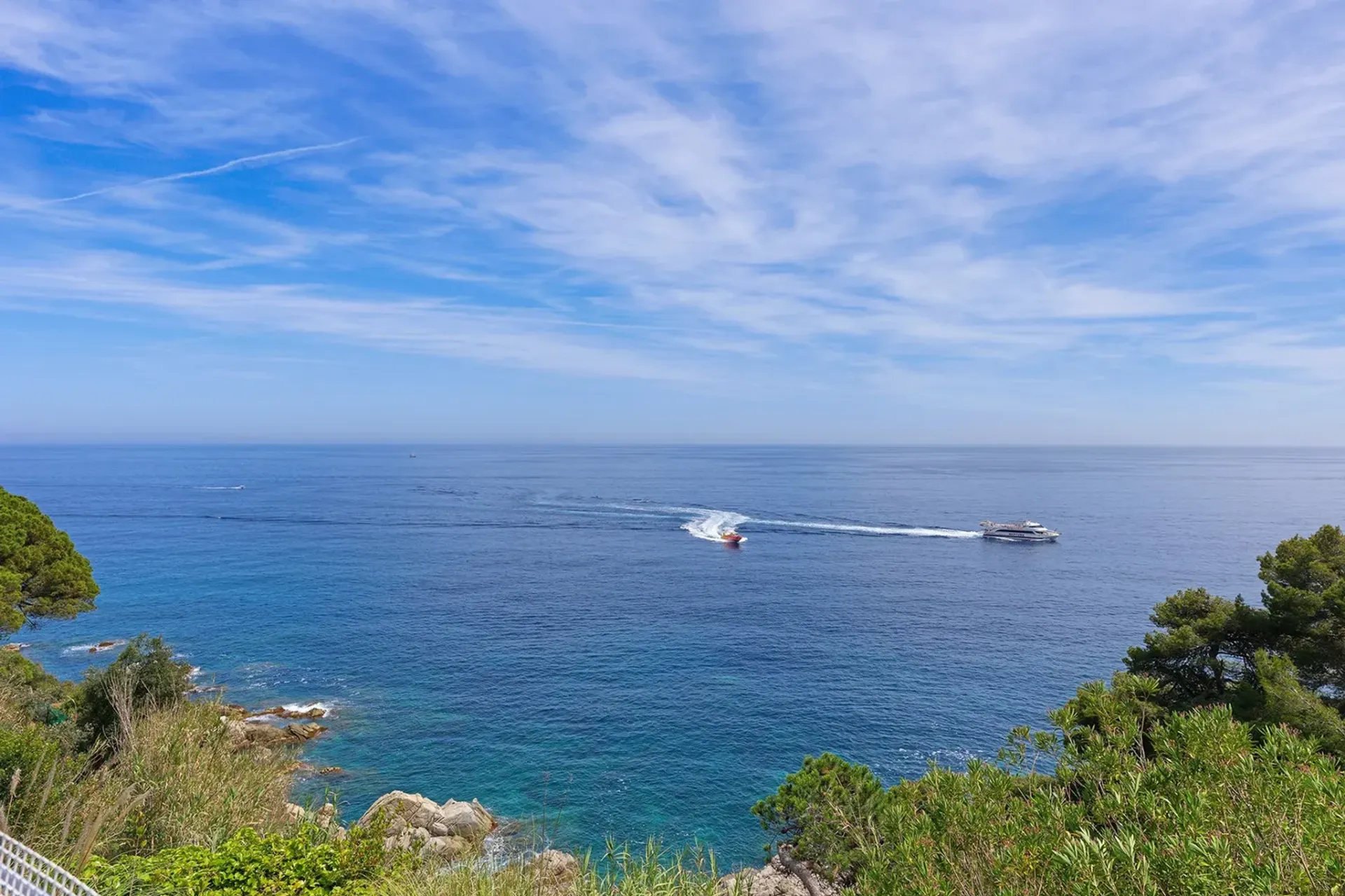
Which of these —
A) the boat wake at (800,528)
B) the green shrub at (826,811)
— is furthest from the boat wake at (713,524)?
the green shrub at (826,811)

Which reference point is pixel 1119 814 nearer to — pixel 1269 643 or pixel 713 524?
pixel 1269 643

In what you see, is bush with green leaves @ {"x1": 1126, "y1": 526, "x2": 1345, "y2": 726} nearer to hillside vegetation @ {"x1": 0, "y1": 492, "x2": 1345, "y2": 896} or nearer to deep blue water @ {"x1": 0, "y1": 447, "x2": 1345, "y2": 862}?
hillside vegetation @ {"x1": 0, "y1": 492, "x2": 1345, "y2": 896}

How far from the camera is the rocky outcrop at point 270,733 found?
31.8 metres

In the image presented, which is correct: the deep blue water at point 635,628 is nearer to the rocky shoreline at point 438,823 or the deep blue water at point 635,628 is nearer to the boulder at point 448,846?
the rocky shoreline at point 438,823

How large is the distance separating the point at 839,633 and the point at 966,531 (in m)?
→ 48.7

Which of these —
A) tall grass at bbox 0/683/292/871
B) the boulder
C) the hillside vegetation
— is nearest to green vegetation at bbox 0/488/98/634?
the hillside vegetation

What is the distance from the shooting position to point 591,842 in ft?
85.8

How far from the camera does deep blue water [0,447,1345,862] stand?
32.1 metres

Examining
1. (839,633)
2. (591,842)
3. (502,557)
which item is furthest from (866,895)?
(502,557)

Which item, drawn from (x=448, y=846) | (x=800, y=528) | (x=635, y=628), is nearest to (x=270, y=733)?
(x=448, y=846)

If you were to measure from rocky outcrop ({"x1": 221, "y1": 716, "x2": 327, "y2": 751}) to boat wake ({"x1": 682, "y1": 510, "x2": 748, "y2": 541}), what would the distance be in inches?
2101

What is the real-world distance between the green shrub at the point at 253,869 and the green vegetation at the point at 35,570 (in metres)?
21.8

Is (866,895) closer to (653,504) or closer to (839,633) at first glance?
(839,633)

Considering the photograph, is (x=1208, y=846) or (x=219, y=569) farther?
(x=219, y=569)
